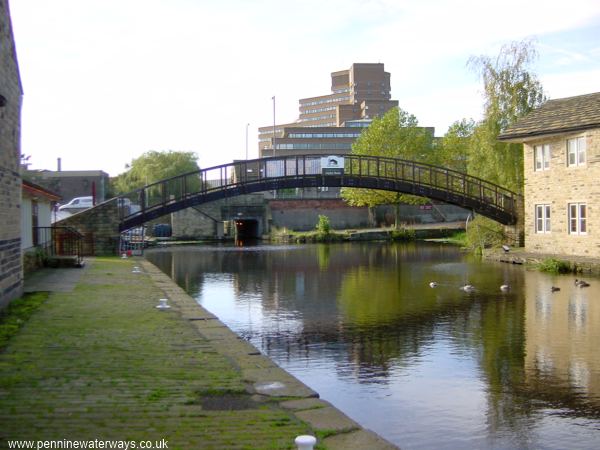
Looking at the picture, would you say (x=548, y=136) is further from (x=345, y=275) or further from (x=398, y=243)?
(x=398, y=243)

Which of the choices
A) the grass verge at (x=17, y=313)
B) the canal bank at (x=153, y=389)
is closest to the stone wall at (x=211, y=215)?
the grass verge at (x=17, y=313)

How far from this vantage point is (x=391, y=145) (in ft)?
184

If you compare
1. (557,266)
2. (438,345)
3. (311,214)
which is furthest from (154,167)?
(438,345)

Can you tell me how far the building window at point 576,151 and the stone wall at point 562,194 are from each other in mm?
173

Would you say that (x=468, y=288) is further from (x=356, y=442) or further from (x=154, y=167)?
(x=154, y=167)

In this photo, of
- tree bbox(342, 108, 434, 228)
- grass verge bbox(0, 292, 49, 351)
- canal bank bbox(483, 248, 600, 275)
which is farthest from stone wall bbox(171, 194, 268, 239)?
grass verge bbox(0, 292, 49, 351)

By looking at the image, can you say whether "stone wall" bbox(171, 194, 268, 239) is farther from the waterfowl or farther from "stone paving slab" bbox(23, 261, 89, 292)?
the waterfowl

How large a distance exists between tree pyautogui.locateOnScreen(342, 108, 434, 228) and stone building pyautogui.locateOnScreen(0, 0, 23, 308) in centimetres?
4138

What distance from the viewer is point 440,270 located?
2803 cm

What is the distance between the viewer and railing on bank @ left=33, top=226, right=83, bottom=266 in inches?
978

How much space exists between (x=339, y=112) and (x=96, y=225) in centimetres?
10567

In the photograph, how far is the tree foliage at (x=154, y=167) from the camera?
75.4 m

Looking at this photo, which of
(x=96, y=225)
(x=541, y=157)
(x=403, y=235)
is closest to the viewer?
(x=541, y=157)

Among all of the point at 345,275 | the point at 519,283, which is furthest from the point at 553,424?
the point at 345,275
